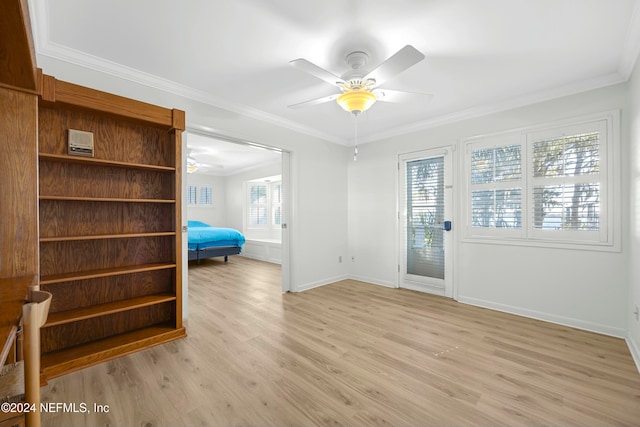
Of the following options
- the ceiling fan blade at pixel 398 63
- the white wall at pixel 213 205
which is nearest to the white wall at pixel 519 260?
the ceiling fan blade at pixel 398 63

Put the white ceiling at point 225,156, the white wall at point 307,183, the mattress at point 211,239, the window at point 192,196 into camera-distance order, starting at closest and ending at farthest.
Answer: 1. the white wall at point 307,183
2. the white ceiling at point 225,156
3. the mattress at point 211,239
4. the window at point 192,196

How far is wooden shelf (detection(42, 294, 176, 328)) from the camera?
1979 millimetres

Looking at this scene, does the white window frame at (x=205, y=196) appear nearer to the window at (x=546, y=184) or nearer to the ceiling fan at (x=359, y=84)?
the ceiling fan at (x=359, y=84)

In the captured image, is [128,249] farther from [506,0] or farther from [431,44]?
[506,0]

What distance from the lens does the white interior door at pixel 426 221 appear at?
369 centimetres

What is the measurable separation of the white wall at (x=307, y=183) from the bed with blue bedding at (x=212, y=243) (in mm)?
2786

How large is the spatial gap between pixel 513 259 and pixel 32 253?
4247 millimetres

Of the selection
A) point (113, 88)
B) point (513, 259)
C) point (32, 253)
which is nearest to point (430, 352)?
point (513, 259)

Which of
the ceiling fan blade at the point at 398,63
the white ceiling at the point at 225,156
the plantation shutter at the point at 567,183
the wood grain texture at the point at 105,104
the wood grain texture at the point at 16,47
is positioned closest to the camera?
the wood grain texture at the point at 16,47

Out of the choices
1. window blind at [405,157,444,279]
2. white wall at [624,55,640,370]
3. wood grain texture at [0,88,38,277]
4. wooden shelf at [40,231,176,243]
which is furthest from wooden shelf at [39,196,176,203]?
white wall at [624,55,640,370]

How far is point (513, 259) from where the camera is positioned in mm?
3148

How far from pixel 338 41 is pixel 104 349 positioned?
2.95 metres

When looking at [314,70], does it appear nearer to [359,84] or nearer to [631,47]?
[359,84]

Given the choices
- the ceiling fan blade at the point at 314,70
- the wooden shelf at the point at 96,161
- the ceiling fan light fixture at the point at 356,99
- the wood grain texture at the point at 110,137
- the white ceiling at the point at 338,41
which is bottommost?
the wooden shelf at the point at 96,161
